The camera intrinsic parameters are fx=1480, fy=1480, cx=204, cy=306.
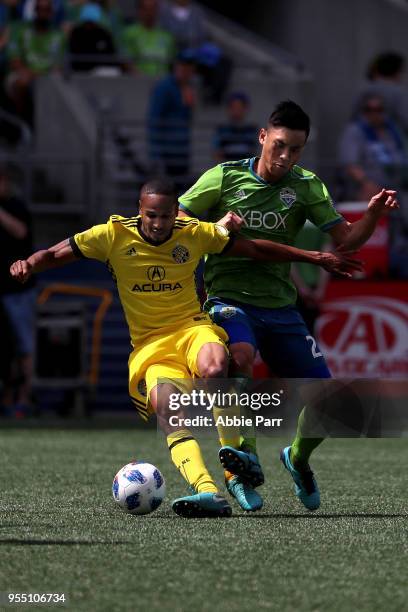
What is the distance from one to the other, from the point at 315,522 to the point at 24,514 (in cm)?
143

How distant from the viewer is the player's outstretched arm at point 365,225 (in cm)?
757

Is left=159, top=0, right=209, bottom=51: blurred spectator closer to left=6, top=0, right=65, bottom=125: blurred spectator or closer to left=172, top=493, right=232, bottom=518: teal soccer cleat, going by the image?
left=6, top=0, right=65, bottom=125: blurred spectator

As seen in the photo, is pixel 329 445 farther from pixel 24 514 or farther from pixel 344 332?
pixel 24 514

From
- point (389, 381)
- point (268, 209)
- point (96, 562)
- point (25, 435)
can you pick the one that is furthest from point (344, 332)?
point (96, 562)

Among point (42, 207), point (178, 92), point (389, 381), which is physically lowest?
point (389, 381)

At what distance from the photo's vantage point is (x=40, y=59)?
1780 cm

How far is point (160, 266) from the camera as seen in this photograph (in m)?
7.55

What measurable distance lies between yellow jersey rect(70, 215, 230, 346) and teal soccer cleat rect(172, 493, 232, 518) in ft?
3.12

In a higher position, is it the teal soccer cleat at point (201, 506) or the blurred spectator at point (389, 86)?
the blurred spectator at point (389, 86)

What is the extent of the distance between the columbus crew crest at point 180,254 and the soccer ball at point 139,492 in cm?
112

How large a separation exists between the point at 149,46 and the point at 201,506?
12.1 metres

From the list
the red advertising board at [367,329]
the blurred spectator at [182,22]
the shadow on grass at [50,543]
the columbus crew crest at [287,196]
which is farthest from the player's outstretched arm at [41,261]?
the blurred spectator at [182,22]

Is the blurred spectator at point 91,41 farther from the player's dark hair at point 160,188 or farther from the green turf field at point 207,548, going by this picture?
the player's dark hair at point 160,188

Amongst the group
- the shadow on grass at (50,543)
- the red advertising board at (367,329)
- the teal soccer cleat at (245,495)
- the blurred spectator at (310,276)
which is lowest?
the red advertising board at (367,329)
